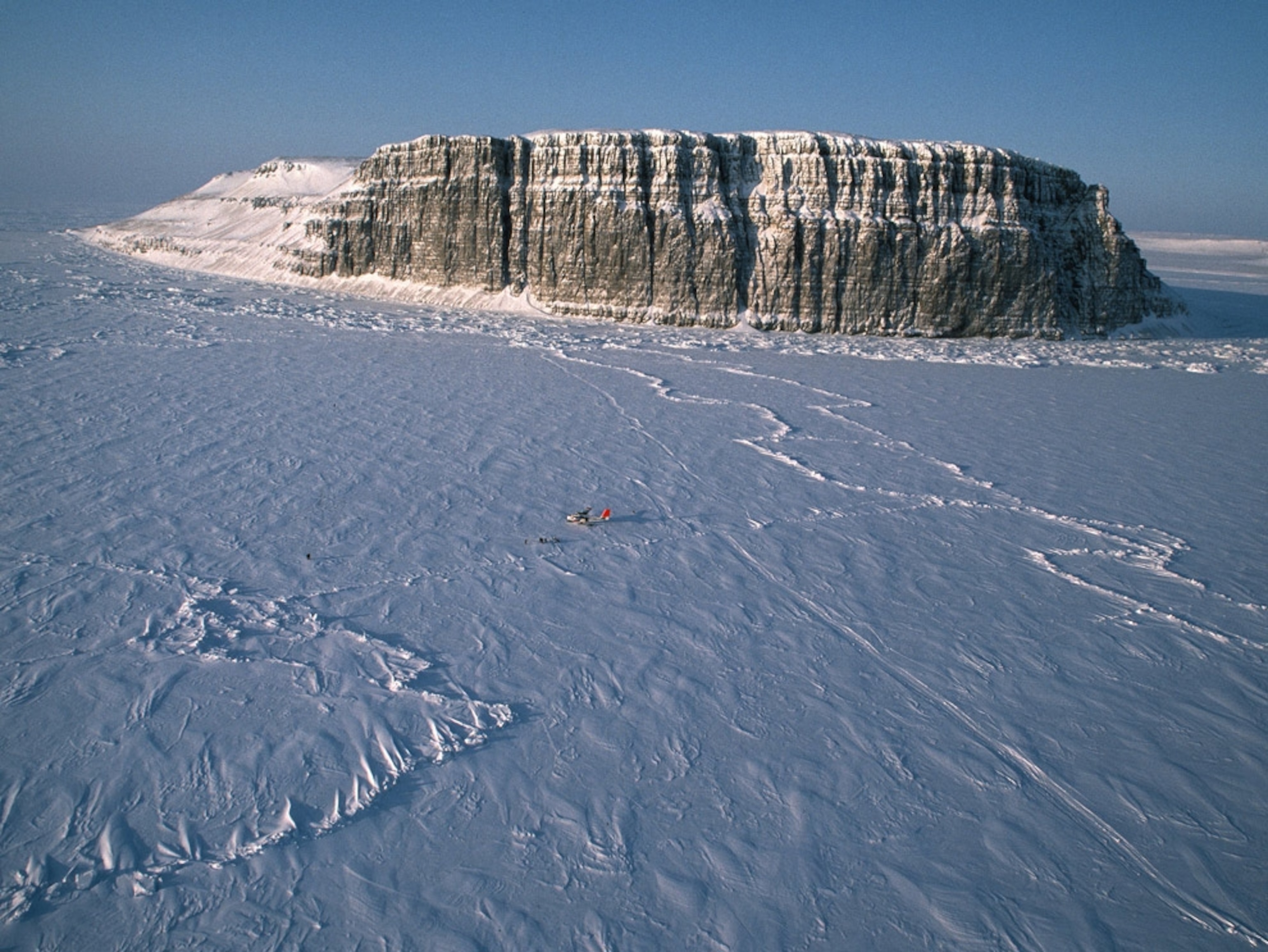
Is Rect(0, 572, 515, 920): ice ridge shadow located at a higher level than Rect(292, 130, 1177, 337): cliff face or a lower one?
lower

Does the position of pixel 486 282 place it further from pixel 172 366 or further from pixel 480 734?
pixel 480 734

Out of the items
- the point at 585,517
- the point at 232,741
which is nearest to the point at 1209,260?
the point at 585,517

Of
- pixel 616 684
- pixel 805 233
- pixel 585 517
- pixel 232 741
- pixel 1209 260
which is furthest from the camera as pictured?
pixel 1209 260

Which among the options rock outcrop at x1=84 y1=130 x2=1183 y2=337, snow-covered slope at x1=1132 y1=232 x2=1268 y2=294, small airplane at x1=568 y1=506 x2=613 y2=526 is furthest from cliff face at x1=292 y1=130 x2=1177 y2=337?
snow-covered slope at x1=1132 y1=232 x2=1268 y2=294

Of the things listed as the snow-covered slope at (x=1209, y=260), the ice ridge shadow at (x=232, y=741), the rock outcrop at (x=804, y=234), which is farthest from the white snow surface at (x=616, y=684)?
the snow-covered slope at (x=1209, y=260)

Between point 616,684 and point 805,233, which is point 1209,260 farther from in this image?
point 616,684

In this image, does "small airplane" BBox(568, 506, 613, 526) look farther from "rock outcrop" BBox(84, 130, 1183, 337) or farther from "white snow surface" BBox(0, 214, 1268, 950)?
"rock outcrop" BBox(84, 130, 1183, 337)
